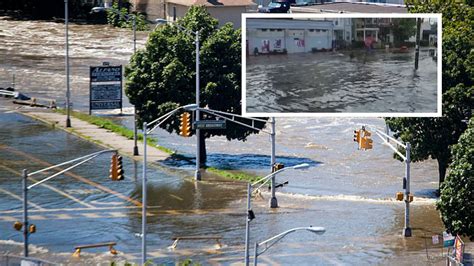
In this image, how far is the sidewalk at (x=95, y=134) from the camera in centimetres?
8900

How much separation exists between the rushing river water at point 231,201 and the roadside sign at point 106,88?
1.64m

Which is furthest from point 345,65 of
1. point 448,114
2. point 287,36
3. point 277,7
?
point 277,7

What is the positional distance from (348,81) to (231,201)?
358 inches

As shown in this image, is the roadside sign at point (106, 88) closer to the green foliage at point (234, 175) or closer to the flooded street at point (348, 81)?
the green foliage at point (234, 175)

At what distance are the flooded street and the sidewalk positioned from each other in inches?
611

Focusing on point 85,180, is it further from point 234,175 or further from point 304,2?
point 304,2

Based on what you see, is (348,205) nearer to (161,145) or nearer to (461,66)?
(461,66)

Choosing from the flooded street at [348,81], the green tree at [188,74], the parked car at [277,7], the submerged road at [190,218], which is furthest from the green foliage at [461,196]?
the parked car at [277,7]

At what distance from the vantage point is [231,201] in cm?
7581

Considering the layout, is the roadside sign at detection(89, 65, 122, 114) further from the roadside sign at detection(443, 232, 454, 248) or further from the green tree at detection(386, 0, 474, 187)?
the roadside sign at detection(443, 232, 454, 248)

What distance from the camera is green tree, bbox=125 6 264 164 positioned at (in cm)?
8562

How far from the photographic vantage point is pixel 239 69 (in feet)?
283

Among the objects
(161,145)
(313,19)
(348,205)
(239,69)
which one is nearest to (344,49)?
(313,19)

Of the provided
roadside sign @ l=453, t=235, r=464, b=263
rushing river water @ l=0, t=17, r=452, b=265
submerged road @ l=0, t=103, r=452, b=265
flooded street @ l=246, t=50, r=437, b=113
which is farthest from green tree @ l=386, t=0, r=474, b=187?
roadside sign @ l=453, t=235, r=464, b=263
